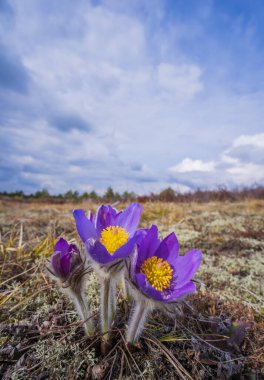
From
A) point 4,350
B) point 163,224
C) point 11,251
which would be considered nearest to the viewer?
point 4,350

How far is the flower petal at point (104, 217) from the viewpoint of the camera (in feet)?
4.52

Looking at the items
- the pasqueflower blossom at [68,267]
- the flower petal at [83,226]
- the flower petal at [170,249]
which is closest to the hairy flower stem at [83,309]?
the pasqueflower blossom at [68,267]

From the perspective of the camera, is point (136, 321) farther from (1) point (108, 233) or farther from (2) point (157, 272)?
(1) point (108, 233)

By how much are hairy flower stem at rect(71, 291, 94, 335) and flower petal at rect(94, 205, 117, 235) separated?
11.7 inches

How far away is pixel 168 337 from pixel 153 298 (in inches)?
19.1

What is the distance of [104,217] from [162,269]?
1.14 feet

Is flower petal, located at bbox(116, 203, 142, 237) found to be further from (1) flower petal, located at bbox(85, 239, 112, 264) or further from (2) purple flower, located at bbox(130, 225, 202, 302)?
(1) flower petal, located at bbox(85, 239, 112, 264)

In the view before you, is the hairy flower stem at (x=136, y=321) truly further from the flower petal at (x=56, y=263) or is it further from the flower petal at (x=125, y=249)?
the flower petal at (x=56, y=263)

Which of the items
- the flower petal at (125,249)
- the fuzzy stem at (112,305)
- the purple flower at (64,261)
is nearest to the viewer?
the flower petal at (125,249)

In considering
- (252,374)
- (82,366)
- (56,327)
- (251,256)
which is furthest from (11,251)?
(251,256)

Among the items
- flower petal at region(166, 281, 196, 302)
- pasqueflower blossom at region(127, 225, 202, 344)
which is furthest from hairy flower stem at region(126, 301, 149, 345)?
flower petal at region(166, 281, 196, 302)

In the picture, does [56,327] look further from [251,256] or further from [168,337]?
[251,256]

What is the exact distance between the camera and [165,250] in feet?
4.54

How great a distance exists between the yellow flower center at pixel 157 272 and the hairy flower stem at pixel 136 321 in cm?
9
